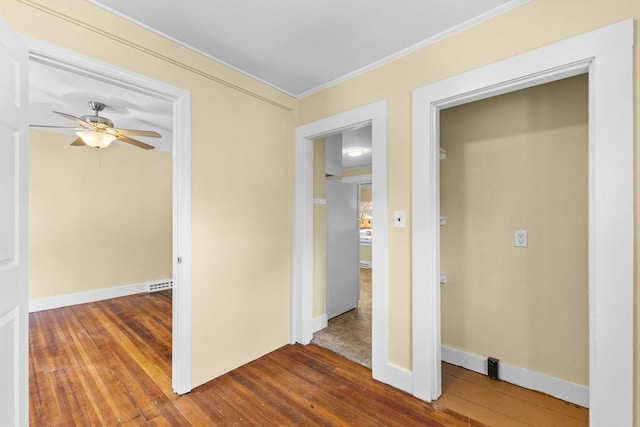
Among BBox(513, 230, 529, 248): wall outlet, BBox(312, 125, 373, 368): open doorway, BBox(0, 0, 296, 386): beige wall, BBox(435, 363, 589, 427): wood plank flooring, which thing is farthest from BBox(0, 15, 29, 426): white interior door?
BBox(513, 230, 529, 248): wall outlet

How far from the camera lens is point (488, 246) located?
7.55 feet

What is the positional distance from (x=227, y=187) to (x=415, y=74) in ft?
5.48

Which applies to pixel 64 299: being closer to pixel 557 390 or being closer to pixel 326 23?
pixel 326 23

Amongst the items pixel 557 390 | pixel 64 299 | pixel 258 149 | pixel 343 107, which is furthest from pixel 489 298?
pixel 64 299

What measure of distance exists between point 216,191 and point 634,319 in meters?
2.55

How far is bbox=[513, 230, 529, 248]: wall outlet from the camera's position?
2.13 metres

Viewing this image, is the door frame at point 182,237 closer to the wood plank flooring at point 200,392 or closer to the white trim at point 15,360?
the wood plank flooring at point 200,392

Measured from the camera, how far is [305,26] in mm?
1815

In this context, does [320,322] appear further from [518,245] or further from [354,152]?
[354,152]

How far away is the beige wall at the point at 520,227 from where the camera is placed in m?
1.94

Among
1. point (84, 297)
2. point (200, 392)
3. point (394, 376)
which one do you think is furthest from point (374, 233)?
point (84, 297)

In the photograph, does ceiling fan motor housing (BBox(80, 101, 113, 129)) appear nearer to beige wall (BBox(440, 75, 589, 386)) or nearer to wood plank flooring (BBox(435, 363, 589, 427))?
beige wall (BBox(440, 75, 589, 386))

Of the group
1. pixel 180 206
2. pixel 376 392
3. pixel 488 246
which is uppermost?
pixel 180 206

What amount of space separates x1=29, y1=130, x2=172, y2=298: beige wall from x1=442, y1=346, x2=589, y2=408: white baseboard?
15.3 ft
